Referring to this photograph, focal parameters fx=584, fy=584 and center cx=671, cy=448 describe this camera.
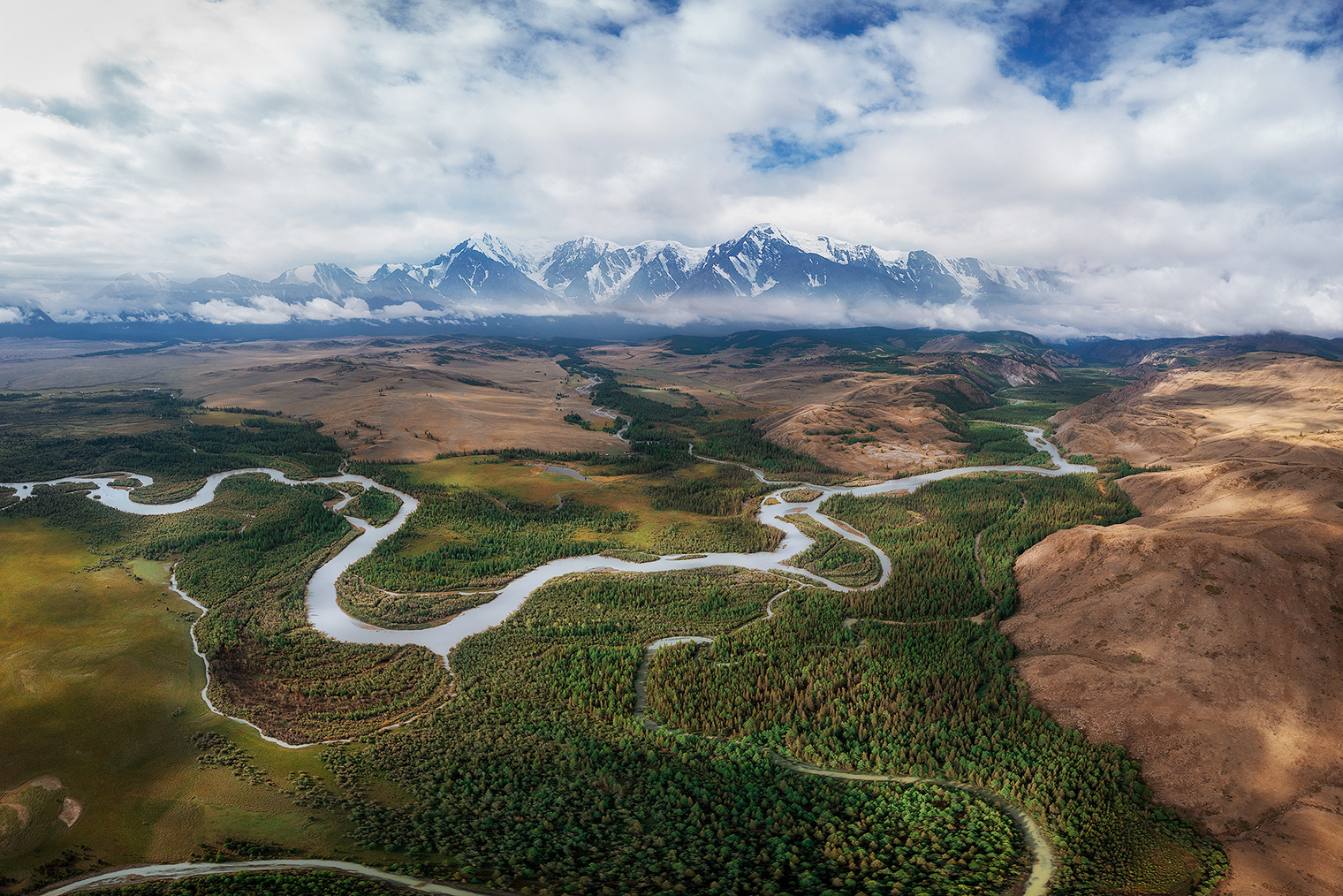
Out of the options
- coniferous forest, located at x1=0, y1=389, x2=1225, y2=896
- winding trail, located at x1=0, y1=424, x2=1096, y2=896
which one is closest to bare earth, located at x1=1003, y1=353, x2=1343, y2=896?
coniferous forest, located at x1=0, y1=389, x2=1225, y2=896

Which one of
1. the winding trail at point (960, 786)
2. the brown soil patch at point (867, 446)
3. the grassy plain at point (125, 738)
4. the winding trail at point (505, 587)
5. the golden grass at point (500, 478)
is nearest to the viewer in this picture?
the winding trail at point (960, 786)

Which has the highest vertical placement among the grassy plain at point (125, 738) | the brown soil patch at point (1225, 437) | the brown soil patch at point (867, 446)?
the brown soil patch at point (1225, 437)

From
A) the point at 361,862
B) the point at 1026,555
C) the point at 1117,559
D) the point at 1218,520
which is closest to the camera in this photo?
the point at 361,862

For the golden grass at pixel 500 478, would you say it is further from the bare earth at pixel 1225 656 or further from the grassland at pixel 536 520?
the bare earth at pixel 1225 656

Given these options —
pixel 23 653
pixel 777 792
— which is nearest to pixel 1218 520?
pixel 777 792

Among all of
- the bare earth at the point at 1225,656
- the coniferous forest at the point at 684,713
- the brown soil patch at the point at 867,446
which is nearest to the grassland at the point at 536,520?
the coniferous forest at the point at 684,713

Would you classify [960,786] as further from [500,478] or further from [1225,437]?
[1225,437]

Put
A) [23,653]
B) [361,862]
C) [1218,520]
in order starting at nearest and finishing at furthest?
[361,862]
[23,653]
[1218,520]

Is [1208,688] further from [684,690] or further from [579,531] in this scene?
[579,531]
